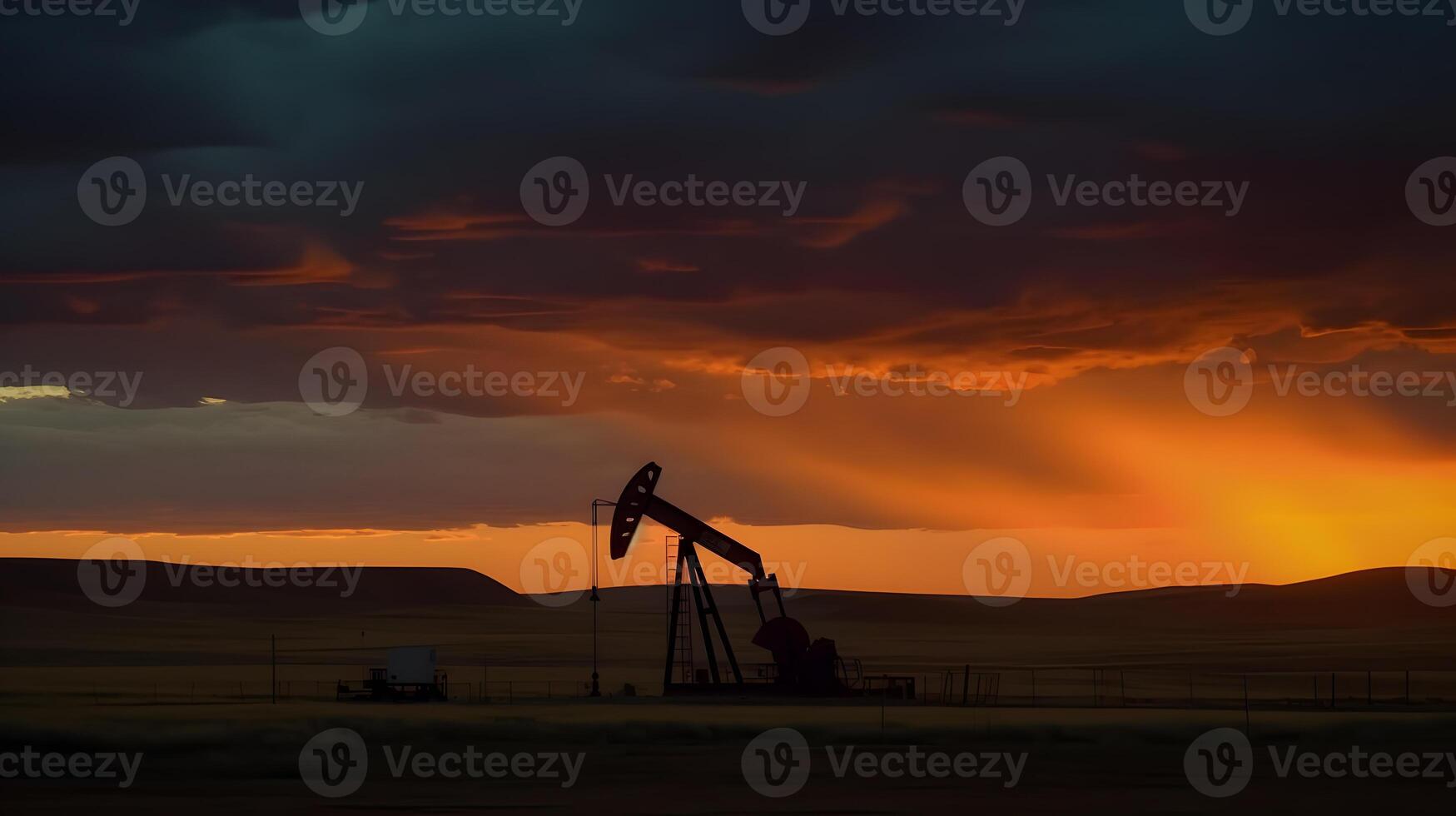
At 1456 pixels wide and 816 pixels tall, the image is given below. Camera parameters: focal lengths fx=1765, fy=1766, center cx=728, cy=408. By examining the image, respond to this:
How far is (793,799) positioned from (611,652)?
369ft

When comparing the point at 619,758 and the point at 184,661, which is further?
the point at 184,661

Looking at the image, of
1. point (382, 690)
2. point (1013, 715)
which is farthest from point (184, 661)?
point (1013, 715)

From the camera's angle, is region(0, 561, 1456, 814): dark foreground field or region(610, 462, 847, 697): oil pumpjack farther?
region(610, 462, 847, 697): oil pumpjack

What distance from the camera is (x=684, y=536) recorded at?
65.2m

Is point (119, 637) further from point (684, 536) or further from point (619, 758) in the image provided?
point (619, 758)

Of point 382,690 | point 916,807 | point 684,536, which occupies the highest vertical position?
point 684,536

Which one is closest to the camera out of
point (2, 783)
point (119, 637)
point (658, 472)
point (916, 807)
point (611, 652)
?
point (916, 807)

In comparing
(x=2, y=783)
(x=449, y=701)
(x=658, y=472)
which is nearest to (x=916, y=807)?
(x=2, y=783)

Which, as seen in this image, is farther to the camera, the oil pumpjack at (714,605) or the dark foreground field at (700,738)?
the oil pumpjack at (714,605)

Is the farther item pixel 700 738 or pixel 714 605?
pixel 714 605

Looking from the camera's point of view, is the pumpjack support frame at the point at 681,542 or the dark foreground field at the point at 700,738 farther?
the pumpjack support frame at the point at 681,542

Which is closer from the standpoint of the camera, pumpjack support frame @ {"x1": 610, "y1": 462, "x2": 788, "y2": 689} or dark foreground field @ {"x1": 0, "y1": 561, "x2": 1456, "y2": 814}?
dark foreground field @ {"x1": 0, "y1": 561, "x2": 1456, "y2": 814}

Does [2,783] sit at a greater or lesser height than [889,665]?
lesser

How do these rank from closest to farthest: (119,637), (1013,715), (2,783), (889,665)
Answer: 1. (2,783)
2. (1013,715)
3. (889,665)
4. (119,637)
